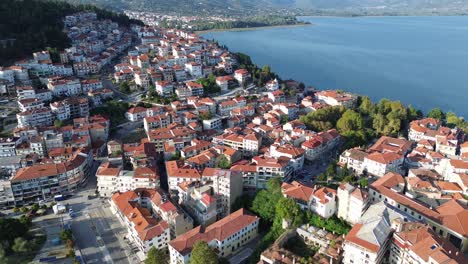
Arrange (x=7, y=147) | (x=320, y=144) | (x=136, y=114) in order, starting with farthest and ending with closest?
(x=136, y=114) → (x=320, y=144) → (x=7, y=147)

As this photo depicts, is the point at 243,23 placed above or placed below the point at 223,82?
above

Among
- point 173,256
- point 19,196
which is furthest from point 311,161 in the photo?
point 19,196

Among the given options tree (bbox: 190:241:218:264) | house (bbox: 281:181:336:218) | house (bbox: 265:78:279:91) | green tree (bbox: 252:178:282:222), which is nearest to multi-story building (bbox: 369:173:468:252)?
house (bbox: 281:181:336:218)

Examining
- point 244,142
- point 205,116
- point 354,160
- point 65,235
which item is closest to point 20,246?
point 65,235

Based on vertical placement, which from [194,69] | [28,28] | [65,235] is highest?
[28,28]

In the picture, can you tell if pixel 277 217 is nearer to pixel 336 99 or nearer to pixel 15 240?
pixel 15 240

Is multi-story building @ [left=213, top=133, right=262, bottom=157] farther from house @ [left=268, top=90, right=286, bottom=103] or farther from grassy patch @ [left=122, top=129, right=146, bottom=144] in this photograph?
house @ [left=268, top=90, right=286, bottom=103]

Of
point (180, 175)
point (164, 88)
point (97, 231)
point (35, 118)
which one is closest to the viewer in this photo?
point (97, 231)
